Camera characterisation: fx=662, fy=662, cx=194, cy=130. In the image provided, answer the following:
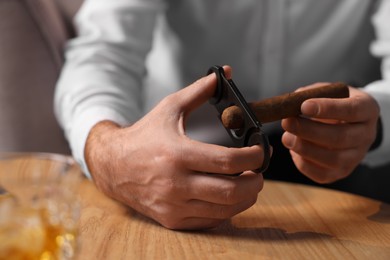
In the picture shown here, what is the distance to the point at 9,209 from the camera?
0.55 meters

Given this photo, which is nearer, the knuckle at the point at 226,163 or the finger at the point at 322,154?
the knuckle at the point at 226,163

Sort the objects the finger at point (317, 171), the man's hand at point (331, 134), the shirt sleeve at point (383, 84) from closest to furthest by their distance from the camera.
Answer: the man's hand at point (331, 134)
the finger at point (317, 171)
the shirt sleeve at point (383, 84)

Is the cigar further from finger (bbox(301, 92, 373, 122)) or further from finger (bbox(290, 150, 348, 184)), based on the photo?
finger (bbox(290, 150, 348, 184))

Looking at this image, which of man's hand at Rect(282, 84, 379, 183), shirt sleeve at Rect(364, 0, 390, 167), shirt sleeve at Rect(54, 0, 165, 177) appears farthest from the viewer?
shirt sleeve at Rect(364, 0, 390, 167)

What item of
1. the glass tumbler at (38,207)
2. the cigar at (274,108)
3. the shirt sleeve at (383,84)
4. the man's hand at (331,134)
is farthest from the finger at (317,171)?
the glass tumbler at (38,207)

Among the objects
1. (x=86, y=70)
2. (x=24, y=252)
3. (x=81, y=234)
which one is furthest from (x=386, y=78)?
(x=24, y=252)

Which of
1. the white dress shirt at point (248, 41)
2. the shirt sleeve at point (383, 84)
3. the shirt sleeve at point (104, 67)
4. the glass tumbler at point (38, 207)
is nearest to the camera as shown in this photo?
the glass tumbler at point (38, 207)

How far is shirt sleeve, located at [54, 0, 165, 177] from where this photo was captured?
108cm

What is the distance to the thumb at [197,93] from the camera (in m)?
0.81

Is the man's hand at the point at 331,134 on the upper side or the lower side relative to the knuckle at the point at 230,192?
lower

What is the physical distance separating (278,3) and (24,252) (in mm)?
1033

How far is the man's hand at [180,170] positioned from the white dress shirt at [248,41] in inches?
18.5

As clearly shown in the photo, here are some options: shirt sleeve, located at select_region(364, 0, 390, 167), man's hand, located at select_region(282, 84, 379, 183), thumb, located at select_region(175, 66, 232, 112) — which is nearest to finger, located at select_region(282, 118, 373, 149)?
man's hand, located at select_region(282, 84, 379, 183)

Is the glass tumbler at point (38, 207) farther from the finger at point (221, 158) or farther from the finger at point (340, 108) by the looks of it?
the finger at point (340, 108)
